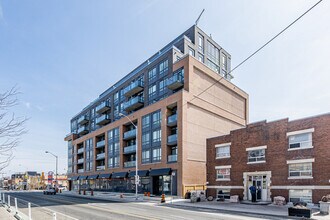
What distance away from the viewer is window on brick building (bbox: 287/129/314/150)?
969 inches

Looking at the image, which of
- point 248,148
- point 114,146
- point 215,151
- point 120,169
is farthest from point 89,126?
point 248,148

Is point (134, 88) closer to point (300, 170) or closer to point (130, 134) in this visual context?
point (130, 134)

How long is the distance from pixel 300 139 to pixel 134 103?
105 ft

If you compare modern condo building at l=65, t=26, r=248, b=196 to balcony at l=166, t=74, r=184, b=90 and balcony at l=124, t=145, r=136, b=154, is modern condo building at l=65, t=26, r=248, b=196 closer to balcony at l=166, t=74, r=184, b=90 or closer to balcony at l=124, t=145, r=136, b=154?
balcony at l=124, t=145, r=136, b=154

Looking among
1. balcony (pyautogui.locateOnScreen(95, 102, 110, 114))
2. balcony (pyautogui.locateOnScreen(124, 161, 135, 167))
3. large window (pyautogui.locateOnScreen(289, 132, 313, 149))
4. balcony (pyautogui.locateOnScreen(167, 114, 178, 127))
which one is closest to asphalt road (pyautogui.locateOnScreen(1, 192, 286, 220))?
large window (pyautogui.locateOnScreen(289, 132, 313, 149))

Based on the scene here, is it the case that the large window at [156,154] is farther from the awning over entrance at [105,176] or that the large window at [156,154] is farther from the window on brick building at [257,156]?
the awning over entrance at [105,176]

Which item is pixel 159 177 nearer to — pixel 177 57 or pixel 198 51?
pixel 177 57

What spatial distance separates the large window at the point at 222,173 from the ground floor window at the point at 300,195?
25.8 feet

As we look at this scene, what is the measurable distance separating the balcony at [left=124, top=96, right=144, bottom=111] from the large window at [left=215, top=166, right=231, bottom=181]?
22562mm

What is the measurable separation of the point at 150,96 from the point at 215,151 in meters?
19.1

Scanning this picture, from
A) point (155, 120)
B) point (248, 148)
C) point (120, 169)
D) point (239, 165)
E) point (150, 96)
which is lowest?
point (120, 169)

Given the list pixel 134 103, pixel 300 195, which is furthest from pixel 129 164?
pixel 300 195

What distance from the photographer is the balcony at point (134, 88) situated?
51812mm

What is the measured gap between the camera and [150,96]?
4953 centimetres
